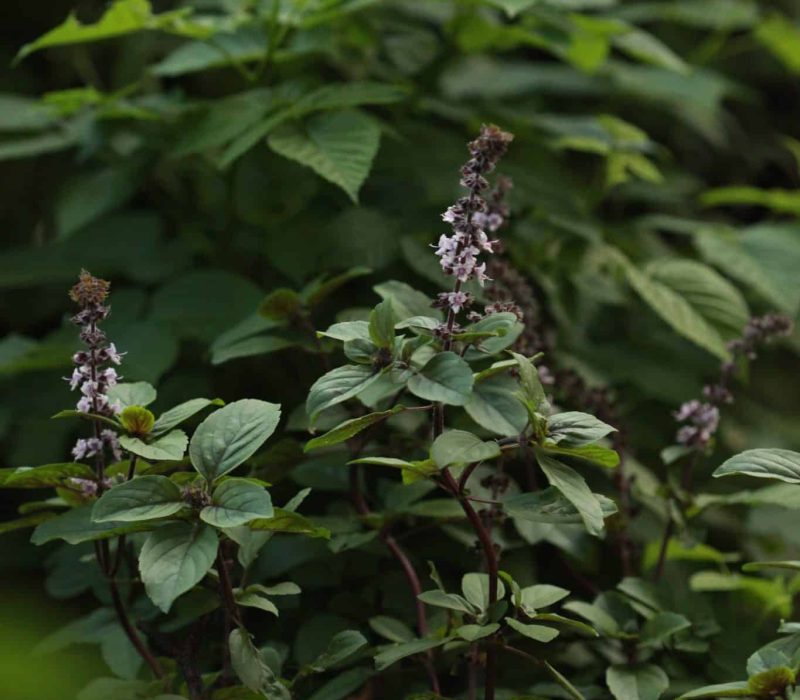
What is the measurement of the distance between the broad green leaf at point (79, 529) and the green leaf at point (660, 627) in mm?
458

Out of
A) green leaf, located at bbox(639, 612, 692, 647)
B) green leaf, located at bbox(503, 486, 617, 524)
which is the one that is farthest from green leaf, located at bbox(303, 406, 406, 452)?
green leaf, located at bbox(639, 612, 692, 647)

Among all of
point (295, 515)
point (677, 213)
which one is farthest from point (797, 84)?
point (295, 515)

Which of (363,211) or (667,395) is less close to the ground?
(363,211)

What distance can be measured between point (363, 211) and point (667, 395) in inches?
20.2

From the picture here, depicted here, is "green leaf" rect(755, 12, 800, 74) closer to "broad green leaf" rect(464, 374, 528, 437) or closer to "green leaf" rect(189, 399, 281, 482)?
"broad green leaf" rect(464, 374, 528, 437)

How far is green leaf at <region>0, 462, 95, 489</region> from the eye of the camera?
756 millimetres

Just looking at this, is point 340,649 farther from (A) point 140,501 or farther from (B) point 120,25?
(B) point 120,25

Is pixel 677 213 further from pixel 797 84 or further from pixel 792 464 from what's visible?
pixel 792 464

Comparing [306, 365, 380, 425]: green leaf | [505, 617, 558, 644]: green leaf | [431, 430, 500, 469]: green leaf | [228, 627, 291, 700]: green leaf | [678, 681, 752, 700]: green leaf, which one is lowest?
[228, 627, 291, 700]: green leaf

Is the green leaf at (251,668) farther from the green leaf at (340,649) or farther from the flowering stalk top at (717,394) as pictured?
the flowering stalk top at (717,394)

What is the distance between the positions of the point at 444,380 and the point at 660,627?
0.36 m

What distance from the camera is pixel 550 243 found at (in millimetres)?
1444

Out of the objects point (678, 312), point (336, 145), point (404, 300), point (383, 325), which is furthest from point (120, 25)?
point (678, 312)

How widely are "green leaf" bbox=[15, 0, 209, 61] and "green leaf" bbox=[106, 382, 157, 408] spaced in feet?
1.87
